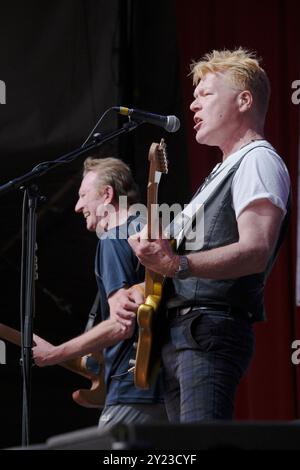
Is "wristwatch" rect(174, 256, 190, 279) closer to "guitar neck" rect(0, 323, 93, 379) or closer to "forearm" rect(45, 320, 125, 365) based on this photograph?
"forearm" rect(45, 320, 125, 365)

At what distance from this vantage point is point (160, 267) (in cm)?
230

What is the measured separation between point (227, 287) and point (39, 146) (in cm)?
207

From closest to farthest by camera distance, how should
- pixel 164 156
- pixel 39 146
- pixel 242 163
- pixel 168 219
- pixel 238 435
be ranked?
1. pixel 238 435
2. pixel 242 163
3. pixel 164 156
4. pixel 168 219
5. pixel 39 146

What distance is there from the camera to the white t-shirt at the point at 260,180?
2361 mm

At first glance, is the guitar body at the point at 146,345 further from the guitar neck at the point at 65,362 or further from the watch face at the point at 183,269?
the guitar neck at the point at 65,362

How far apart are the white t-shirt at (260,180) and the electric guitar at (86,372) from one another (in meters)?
1.67

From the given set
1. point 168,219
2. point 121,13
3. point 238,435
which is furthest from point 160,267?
point 121,13

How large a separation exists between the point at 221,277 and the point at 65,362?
1.70 m

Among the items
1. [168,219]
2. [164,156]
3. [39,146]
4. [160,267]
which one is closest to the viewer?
[160,267]

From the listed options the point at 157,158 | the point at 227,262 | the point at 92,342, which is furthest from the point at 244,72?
the point at 92,342

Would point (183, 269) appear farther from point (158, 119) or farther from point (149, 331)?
point (158, 119)

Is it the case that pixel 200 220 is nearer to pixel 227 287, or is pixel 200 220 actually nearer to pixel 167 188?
pixel 227 287

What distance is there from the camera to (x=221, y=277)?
2.30m

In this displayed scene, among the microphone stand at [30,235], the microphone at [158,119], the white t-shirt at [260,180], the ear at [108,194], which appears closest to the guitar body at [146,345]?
the white t-shirt at [260,180]
